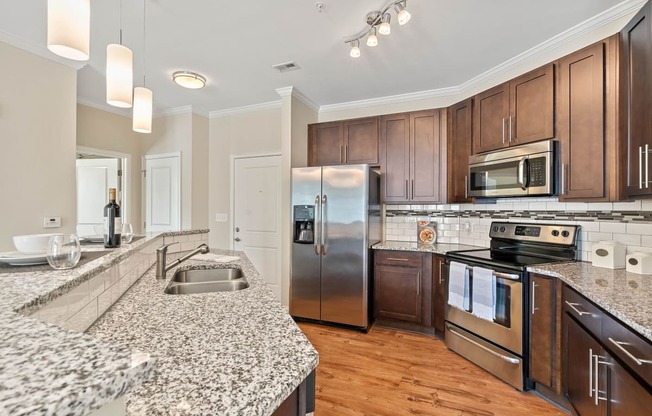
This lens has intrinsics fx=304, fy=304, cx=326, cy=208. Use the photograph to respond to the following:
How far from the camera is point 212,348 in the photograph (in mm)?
856

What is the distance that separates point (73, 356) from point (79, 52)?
1.27 m

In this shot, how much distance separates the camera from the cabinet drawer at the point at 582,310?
148 centimetres

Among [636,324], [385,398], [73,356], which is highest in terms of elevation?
[73,356]

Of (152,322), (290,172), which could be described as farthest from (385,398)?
(290,172)

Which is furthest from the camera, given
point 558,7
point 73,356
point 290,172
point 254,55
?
point 290,172

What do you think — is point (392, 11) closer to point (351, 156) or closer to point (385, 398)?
point (351, 156)

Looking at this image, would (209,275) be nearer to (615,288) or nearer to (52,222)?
(52,222)

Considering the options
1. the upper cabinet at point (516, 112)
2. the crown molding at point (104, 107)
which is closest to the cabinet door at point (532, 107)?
the upper cabinet at point (516, 112)

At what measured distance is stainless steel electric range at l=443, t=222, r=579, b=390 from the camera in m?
2.14

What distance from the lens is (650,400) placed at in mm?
1069

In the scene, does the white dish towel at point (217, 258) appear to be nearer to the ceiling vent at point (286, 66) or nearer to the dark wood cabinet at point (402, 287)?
the dark wood cabinet at point (402, 287)

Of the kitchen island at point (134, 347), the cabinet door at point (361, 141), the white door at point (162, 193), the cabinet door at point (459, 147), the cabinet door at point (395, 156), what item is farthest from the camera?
the white door at point (162, 193)

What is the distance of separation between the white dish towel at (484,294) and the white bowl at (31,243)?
8.55 feet

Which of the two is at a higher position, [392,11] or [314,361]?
[392,11]
